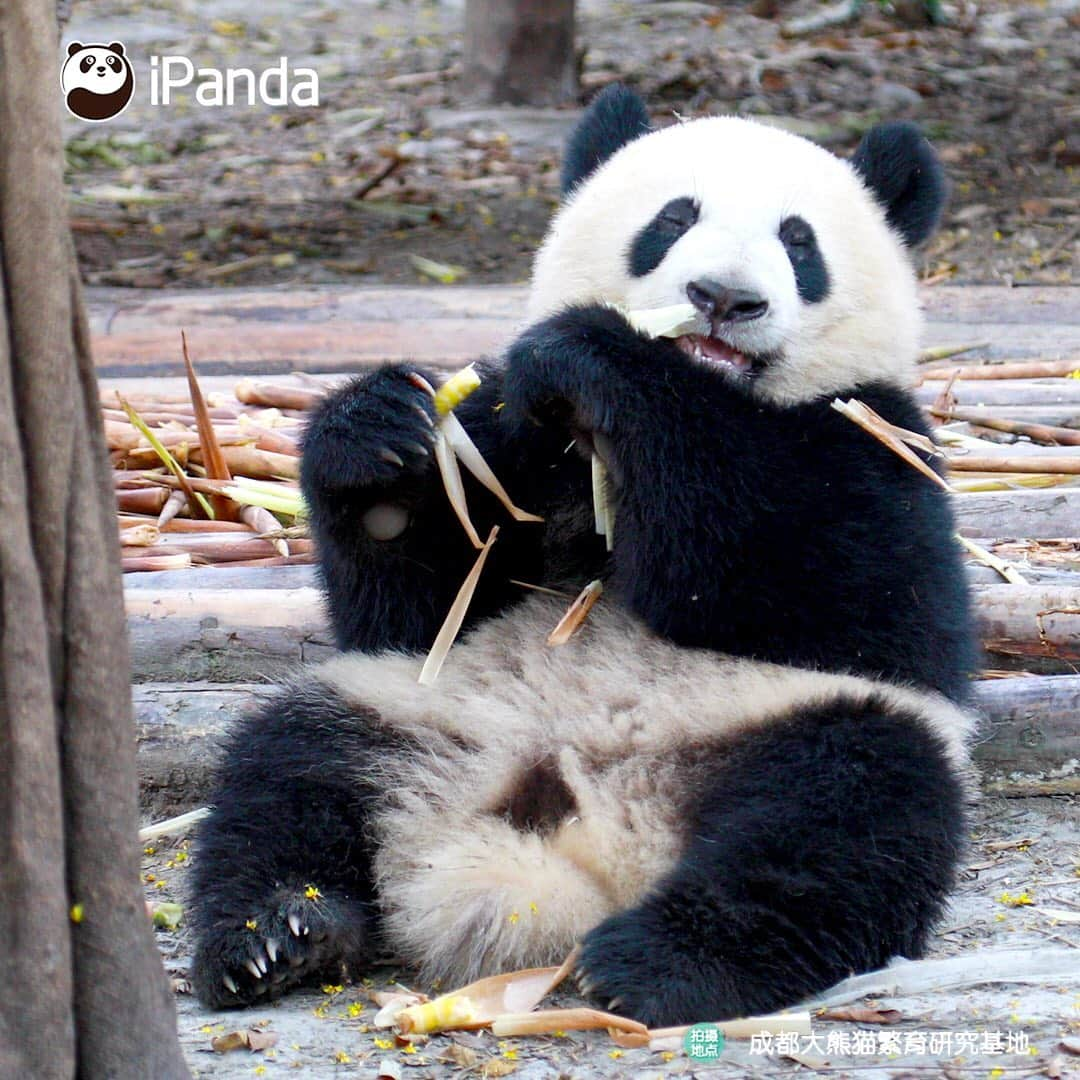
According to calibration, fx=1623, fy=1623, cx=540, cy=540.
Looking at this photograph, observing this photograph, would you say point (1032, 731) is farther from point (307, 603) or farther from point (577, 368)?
point (307, 603)

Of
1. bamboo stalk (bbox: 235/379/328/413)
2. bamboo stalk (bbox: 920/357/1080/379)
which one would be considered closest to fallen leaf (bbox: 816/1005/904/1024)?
bamboo stalk (bbox: 235/379/328/413)

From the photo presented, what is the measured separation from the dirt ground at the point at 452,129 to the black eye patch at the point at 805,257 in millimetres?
3886

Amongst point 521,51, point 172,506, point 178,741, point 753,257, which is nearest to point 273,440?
point 172,506

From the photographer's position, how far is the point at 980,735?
362 centimetres

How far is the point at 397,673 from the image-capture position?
3277mm

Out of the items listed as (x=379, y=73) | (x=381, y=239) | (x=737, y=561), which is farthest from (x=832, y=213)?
(x=379, y=73)

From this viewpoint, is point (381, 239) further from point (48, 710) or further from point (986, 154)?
point (48, 710)

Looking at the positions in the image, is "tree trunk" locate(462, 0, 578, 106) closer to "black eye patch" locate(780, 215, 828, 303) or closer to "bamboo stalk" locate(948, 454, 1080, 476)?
"bamboo stalk" locate(948, 454, 1080, 476)

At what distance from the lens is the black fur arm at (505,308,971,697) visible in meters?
3.02

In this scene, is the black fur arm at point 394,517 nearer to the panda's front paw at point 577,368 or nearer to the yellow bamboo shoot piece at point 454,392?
the yellow bamboo shoot piece at point 454,392

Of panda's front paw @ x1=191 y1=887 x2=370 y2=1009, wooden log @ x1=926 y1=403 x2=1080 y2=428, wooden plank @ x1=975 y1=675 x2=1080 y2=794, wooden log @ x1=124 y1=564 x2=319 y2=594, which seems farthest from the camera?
wooden log @ x1=926 y1=403 x2=1080 y2=428

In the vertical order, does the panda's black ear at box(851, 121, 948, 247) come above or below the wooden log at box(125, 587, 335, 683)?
above

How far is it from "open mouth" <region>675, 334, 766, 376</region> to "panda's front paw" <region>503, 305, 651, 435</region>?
17cm

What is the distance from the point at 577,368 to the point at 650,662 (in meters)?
0.58
